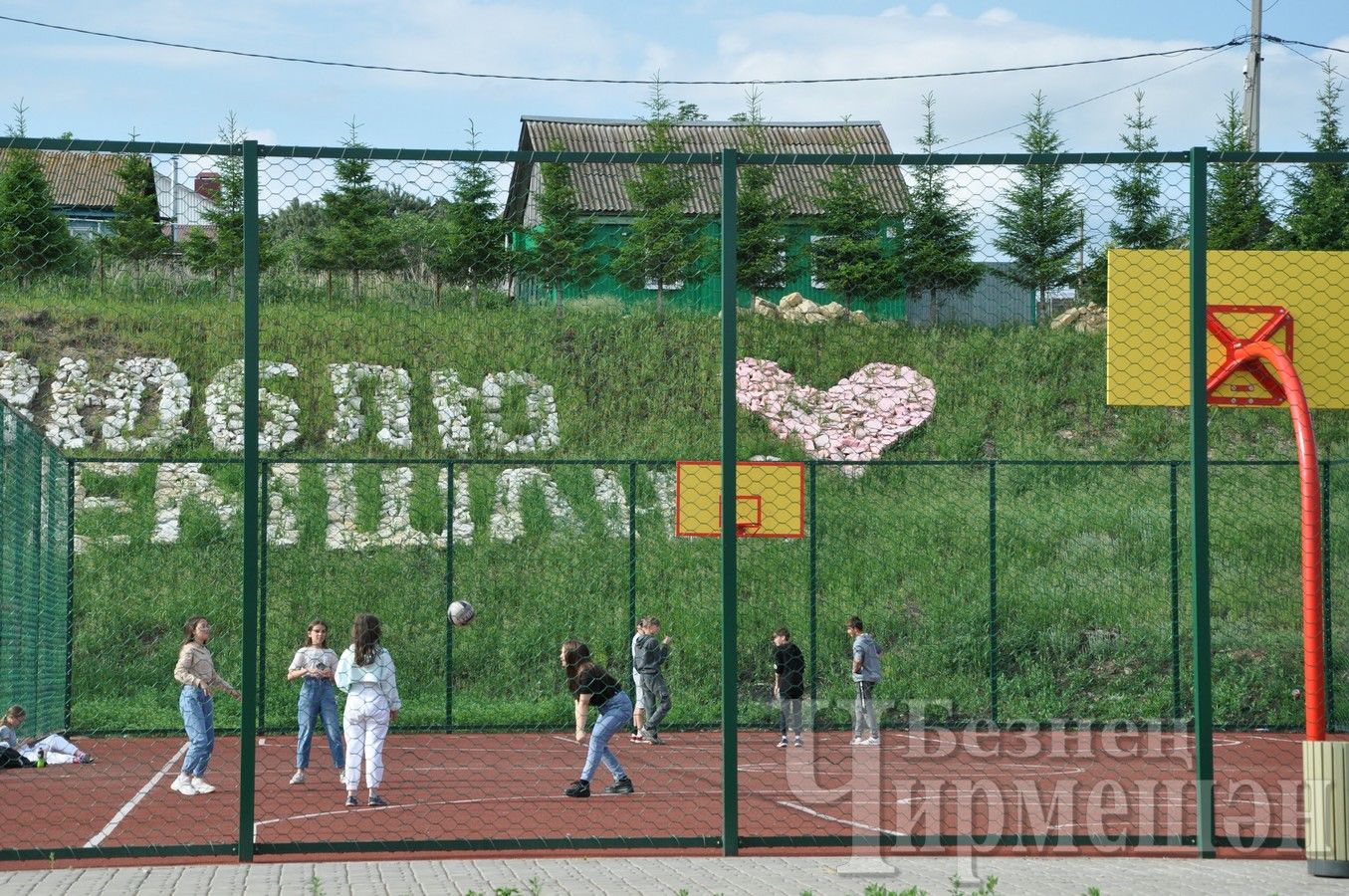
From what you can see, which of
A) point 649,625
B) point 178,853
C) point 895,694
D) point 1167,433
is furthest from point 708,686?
point 1167,433

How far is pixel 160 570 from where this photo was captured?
17.2m

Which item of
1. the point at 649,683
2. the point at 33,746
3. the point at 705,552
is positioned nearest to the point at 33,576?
the point at 33,746

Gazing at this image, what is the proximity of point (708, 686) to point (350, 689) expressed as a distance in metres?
6.78

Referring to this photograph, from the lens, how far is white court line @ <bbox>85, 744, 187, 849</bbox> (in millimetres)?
8312

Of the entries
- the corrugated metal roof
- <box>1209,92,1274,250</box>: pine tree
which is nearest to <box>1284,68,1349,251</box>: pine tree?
<box>1209,92,1274,250</box>: pine tree

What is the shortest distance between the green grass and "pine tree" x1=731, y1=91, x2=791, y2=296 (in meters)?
3.05

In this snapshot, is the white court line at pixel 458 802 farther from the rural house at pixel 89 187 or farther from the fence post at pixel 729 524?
the rural house at pixel 89 187

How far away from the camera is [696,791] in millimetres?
10266

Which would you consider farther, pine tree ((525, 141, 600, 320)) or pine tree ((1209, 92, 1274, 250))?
pine tree ((1209, 92, 1274, 250))

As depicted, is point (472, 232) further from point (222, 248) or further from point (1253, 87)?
point (1253, 87)

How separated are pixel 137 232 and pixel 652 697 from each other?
390 inches

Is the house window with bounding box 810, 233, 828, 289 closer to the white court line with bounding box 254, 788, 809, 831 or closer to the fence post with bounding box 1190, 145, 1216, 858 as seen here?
the white court line with bounding box 254, 788, 809, 831

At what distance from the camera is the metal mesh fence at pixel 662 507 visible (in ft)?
25.3

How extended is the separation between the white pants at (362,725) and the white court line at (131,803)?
149cm
